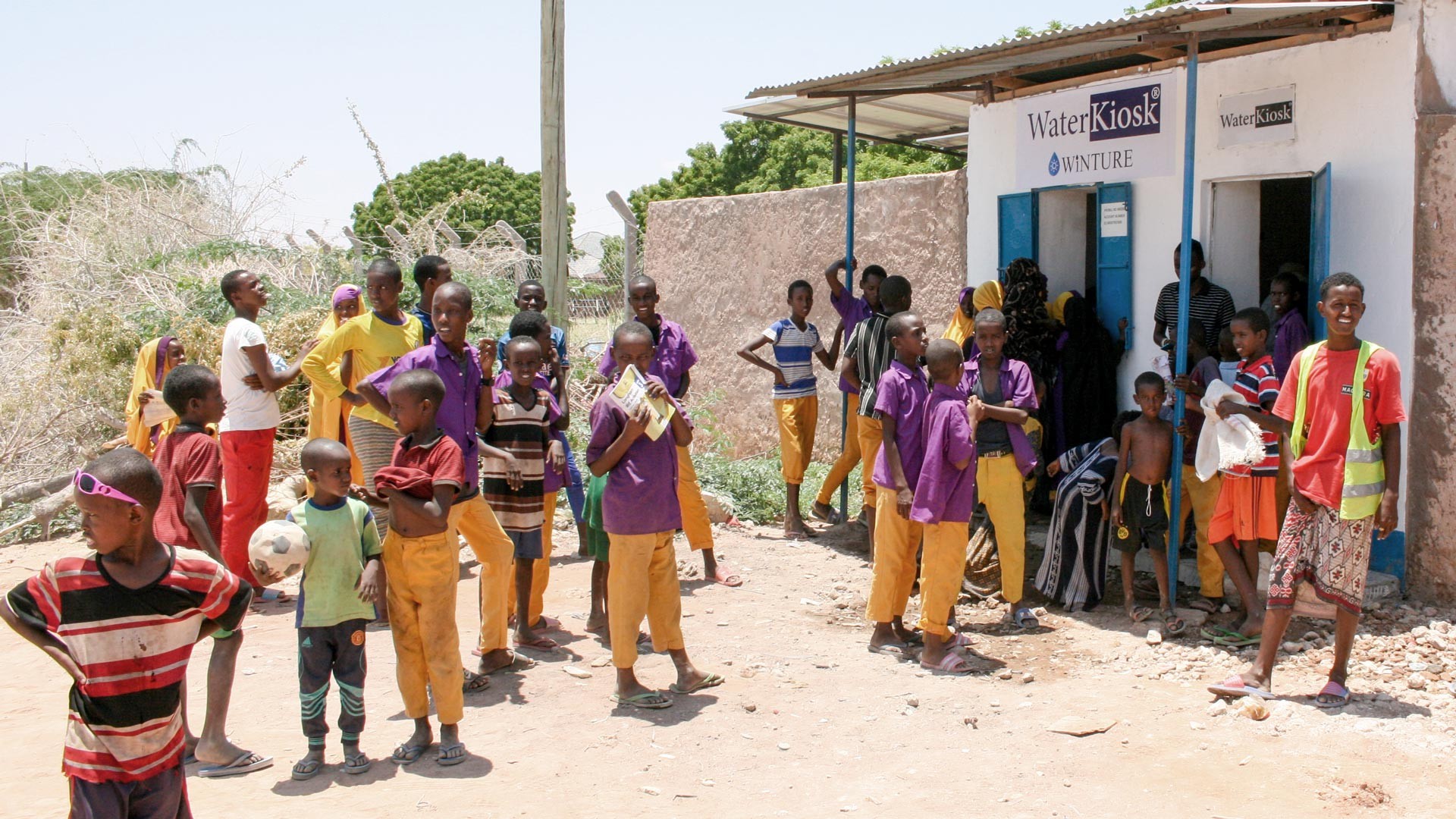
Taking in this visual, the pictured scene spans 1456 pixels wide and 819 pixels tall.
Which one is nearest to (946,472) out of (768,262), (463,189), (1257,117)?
(1257,117)

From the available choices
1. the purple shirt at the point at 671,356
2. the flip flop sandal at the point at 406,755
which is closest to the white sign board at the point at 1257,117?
the purple shirt at the point at 671,356

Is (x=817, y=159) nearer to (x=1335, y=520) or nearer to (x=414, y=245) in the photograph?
(x=414, y=245)

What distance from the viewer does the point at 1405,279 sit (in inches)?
231

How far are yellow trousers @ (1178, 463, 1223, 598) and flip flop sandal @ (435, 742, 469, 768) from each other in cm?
368

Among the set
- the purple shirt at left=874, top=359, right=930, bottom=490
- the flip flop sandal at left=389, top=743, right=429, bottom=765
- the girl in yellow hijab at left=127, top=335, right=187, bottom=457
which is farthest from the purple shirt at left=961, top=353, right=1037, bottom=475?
the girl in yellow hijab at left=127, top=335, right=187, bottom=457

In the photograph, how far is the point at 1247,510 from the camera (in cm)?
562

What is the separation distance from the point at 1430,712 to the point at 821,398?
5942mm

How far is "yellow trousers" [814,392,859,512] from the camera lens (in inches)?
311

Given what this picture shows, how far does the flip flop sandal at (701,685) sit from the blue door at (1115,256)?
12.3 ft

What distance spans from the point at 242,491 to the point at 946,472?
3.70m

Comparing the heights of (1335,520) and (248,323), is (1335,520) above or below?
below

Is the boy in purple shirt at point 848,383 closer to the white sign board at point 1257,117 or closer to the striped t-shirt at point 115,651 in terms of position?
the white sign board at point 1257,117

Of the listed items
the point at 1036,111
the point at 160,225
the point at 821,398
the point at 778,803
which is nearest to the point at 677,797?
the point at 778,803

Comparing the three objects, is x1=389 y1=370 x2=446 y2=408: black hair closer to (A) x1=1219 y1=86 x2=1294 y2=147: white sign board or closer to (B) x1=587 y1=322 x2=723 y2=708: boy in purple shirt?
(B) x1=587 y1=322 x2=723 y2=708: boy in purple shirt
